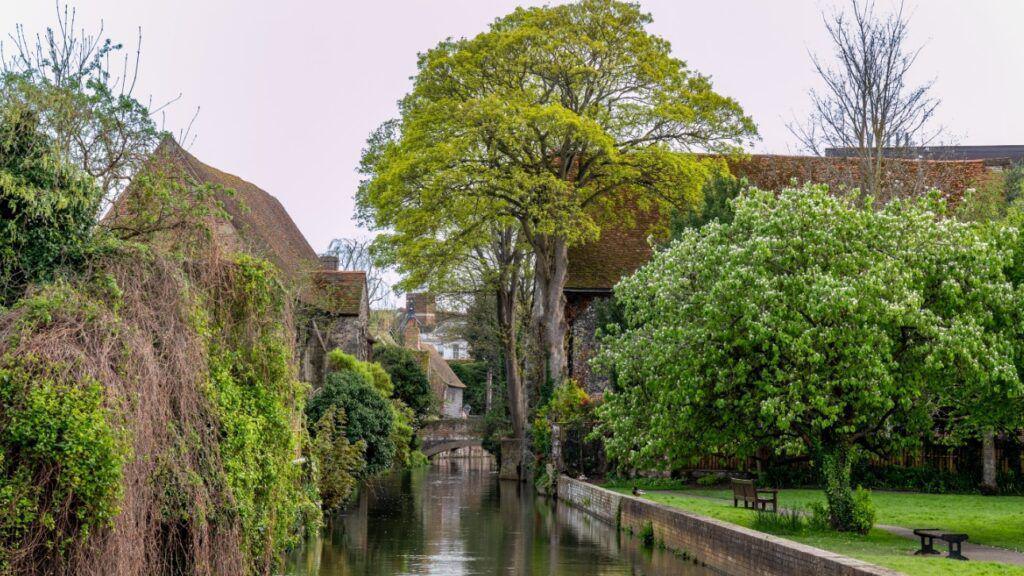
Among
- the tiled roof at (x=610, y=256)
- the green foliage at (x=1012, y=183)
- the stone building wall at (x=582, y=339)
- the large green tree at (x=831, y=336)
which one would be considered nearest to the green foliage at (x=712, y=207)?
the tiled roof at (x=610, y=256)

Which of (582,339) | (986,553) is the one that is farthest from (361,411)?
(986,553)

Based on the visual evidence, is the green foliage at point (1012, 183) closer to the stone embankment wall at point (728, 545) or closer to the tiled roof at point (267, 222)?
the stone embankment wall at point (728, 545)

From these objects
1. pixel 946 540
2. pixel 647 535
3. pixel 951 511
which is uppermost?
pixel 946 540

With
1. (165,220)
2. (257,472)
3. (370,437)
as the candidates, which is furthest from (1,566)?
(370,437)

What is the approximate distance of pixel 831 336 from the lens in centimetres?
1603

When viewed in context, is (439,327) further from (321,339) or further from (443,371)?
(321,339)

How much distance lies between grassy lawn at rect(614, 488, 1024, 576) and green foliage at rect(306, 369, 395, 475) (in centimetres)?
834

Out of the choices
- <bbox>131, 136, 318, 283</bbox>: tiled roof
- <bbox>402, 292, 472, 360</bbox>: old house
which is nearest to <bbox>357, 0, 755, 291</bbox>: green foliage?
<bbox>131, 136, 318, 283</bbox>: tiled roof

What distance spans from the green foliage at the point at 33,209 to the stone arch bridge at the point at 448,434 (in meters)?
47.6

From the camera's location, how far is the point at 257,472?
1227 cm

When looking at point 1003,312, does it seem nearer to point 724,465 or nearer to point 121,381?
point 121,381

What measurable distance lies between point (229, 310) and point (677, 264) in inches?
356

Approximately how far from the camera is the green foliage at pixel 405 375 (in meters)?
55.6

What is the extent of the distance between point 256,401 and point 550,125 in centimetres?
2041
